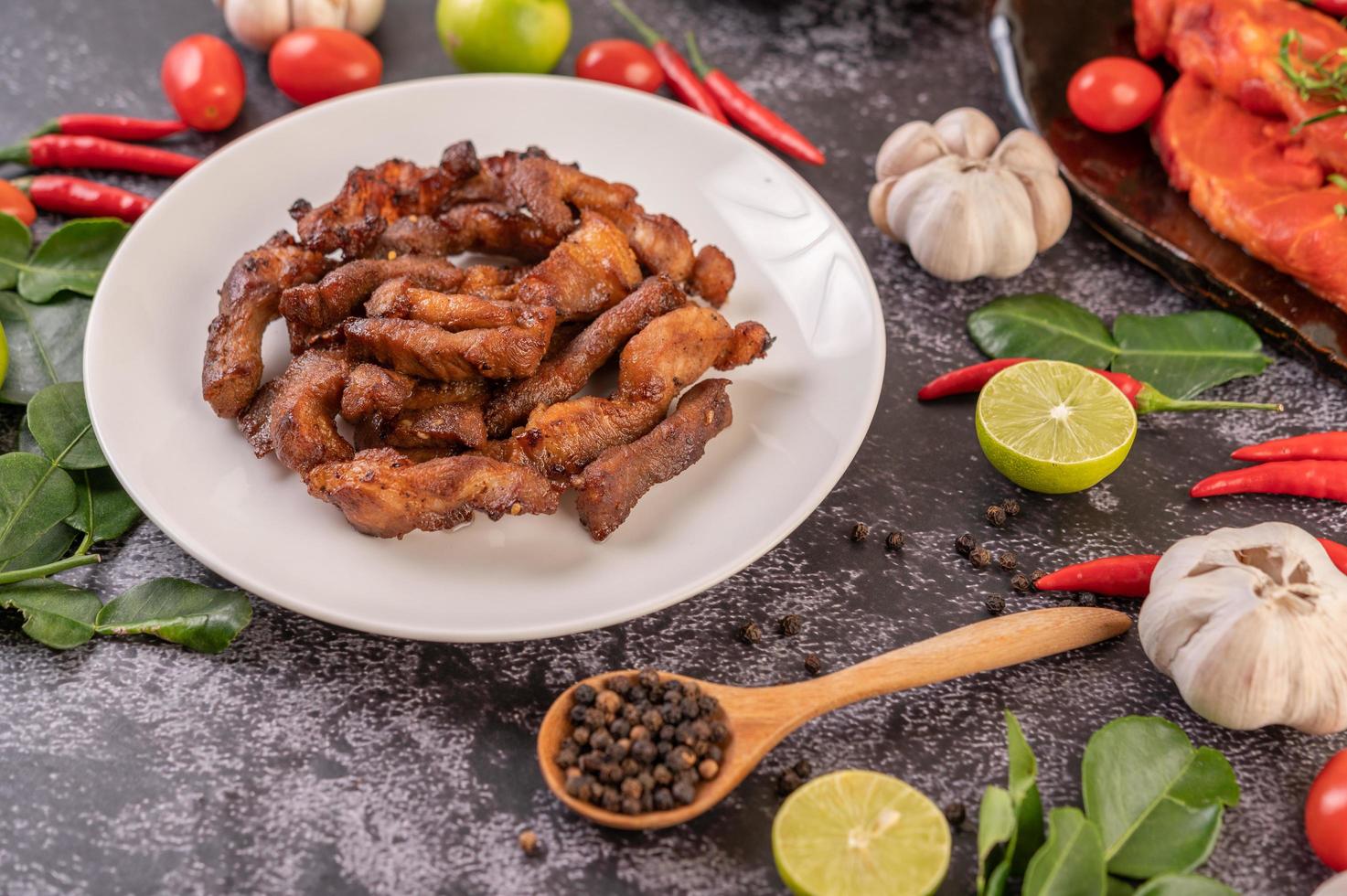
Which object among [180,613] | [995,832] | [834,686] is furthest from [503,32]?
[995,832]

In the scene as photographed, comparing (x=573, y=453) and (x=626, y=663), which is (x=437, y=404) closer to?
(x=573, y=453)

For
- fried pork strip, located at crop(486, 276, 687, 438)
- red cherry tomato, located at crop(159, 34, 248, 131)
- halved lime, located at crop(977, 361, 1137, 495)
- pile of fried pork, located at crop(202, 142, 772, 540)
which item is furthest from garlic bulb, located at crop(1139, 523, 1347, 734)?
red cherry tomato, located at crop(159, 34, 248, 131)

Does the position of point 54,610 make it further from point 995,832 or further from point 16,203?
point 995,832

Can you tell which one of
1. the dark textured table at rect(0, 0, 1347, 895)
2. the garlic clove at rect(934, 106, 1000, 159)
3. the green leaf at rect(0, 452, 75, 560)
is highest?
the garlic clove at rect(934, 106, 1000, 159)

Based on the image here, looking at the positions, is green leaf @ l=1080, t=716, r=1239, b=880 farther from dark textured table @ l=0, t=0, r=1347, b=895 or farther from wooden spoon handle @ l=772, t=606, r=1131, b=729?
wooden spoon handle @ l=772, t=606, r=1131, b=729

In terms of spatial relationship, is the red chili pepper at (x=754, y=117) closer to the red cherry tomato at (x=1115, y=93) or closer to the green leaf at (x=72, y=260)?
the red cherry tomato at (x=1115, y=93)

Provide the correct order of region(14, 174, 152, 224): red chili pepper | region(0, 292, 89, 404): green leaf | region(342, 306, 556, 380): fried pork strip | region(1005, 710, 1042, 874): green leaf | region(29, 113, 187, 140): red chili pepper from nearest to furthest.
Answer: region(1005, 710, 1042, 874): green leaf
region(342, 306, 556, 380): fried pork strip
region(0, 292, 89, 404): green leaf
region(14, 174, 152, 224): red chili pepper
region(29, 113, 187, 140): red chili pepper
